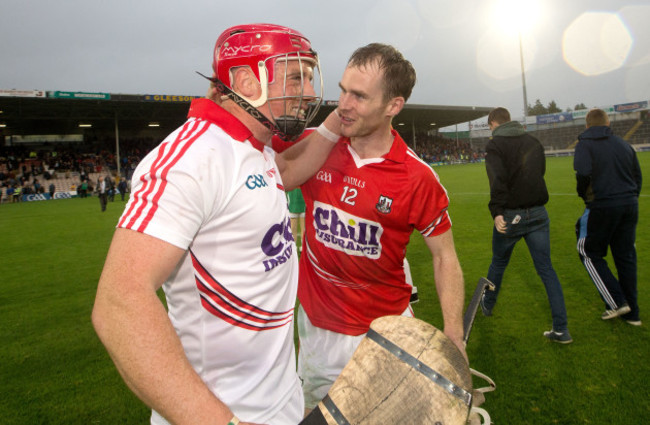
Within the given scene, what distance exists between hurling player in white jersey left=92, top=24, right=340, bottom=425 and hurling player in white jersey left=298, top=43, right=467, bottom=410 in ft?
2.72

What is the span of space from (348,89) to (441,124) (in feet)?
207

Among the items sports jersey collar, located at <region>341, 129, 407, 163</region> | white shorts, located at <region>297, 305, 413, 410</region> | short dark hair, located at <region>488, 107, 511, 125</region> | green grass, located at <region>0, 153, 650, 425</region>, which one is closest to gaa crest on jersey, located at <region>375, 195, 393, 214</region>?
sports jersey collar, located at <region>341, 129, 407, 163</region>

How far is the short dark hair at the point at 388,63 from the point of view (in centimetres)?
270

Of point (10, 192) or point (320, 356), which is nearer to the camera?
point (320, 356)

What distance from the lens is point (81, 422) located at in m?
3.39

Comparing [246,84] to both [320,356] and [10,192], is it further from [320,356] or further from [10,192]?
[10,192]

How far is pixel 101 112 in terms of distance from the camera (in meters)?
36.4

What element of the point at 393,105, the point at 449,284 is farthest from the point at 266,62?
the point at 449,284

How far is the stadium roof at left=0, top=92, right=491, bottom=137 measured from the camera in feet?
104

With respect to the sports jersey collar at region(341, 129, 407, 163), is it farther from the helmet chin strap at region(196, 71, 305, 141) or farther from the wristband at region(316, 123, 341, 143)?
the helmet chin strap at region(196, 71, 305, 141)

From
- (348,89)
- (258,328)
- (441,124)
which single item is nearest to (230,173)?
(258,328)

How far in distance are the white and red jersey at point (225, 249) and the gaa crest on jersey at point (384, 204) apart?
44.6 inches

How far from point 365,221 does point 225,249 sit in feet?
5.06

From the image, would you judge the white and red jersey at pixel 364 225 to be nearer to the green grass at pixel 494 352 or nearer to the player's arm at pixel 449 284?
the player's arm at pixel 449 284
